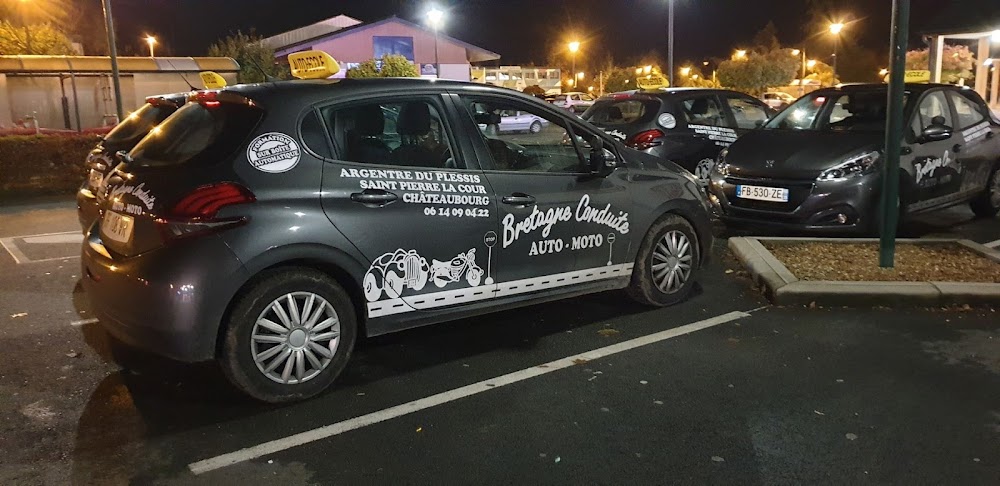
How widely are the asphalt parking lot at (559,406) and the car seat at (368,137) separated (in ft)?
4.18

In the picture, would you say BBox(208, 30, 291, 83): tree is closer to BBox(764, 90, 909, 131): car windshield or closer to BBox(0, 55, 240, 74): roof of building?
BBox(0, 55, 240, 74): roof of building

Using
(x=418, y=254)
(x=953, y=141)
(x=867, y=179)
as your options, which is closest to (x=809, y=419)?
(x=418, y=254)

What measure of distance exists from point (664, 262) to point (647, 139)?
15.2 feet

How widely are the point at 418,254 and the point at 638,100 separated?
6928 millimetres

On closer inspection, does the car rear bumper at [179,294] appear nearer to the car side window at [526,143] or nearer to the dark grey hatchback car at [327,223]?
the dark grey hatchback car at [327,223]

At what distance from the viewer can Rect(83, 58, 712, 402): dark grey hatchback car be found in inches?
151

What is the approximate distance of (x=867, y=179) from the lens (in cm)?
759

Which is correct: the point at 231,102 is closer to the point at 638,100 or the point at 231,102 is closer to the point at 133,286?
the point at 133,286

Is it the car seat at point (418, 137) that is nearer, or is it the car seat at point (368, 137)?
the car seat at point (368, 137)

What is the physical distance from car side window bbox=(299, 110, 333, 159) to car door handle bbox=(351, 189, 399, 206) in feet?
0.84

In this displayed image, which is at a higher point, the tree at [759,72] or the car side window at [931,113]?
the tree at [759,72]

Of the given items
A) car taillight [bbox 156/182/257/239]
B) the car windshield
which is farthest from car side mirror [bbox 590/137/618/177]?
the car windshield

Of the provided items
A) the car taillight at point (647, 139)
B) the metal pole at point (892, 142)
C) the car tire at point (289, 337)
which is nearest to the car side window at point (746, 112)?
the car taillight at point (647, 139)

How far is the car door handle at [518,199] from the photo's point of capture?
15.8 feet
